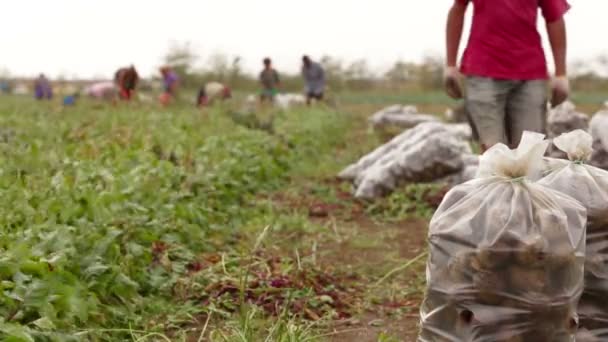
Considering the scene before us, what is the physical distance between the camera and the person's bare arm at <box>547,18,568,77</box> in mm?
4316

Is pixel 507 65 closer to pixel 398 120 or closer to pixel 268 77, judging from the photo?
pixel 398 120

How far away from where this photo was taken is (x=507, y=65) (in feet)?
14.0

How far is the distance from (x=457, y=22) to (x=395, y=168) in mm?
2593

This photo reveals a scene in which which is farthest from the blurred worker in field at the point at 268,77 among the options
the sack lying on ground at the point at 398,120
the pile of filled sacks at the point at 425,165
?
the pile of filled sacks at the point at 425,165

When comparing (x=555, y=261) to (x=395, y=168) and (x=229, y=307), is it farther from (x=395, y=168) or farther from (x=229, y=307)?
(x=395, y=168)

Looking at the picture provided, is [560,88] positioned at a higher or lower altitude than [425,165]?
higher

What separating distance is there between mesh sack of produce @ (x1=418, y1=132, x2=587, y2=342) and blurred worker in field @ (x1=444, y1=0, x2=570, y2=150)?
185 centimetres

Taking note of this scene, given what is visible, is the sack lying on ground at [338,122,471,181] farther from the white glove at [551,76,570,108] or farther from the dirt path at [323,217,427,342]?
the white glove at [551,76,570,108]

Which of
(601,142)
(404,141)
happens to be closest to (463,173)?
(404,141)

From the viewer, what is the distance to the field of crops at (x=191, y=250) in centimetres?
296

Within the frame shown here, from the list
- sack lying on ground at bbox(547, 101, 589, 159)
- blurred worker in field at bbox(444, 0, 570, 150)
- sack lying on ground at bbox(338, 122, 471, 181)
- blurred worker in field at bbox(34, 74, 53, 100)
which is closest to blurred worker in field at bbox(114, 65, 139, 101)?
sack lying on ground at bbox(338, 122, 471, 181)

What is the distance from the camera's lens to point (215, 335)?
3143 mm

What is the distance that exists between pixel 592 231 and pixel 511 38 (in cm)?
167

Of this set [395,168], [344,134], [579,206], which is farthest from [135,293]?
[344,134]
